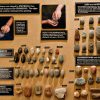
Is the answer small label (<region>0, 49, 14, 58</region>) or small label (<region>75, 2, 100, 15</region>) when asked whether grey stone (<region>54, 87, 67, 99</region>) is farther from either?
small label (<region>75, 2, 100, 15</region>)

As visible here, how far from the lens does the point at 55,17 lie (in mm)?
2307

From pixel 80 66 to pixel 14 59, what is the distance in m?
0.47

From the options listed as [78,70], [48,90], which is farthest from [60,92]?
[78,70]

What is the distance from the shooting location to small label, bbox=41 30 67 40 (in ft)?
7.58

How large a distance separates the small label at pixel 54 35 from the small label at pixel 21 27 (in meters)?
0.13

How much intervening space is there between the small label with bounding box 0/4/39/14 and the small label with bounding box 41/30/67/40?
17cm

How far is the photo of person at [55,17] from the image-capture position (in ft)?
7.57

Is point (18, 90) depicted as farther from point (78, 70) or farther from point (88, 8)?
point (88, 8)

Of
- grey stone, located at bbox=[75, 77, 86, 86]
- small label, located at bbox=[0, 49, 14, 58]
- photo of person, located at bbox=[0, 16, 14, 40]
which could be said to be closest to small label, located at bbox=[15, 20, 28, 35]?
photo of person, located at bbox=[0, 16, 14, 40]

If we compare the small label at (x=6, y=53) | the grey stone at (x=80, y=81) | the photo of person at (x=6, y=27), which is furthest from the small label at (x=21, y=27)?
the grey stone at (x=80, y=81)

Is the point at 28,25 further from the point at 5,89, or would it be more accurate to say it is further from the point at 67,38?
the point at 5,89

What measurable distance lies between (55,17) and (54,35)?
126mm

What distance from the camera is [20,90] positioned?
2332 millimetres

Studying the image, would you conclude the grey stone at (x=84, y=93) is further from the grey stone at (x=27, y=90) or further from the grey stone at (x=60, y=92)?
the grey stone at (x=27, y=90)
